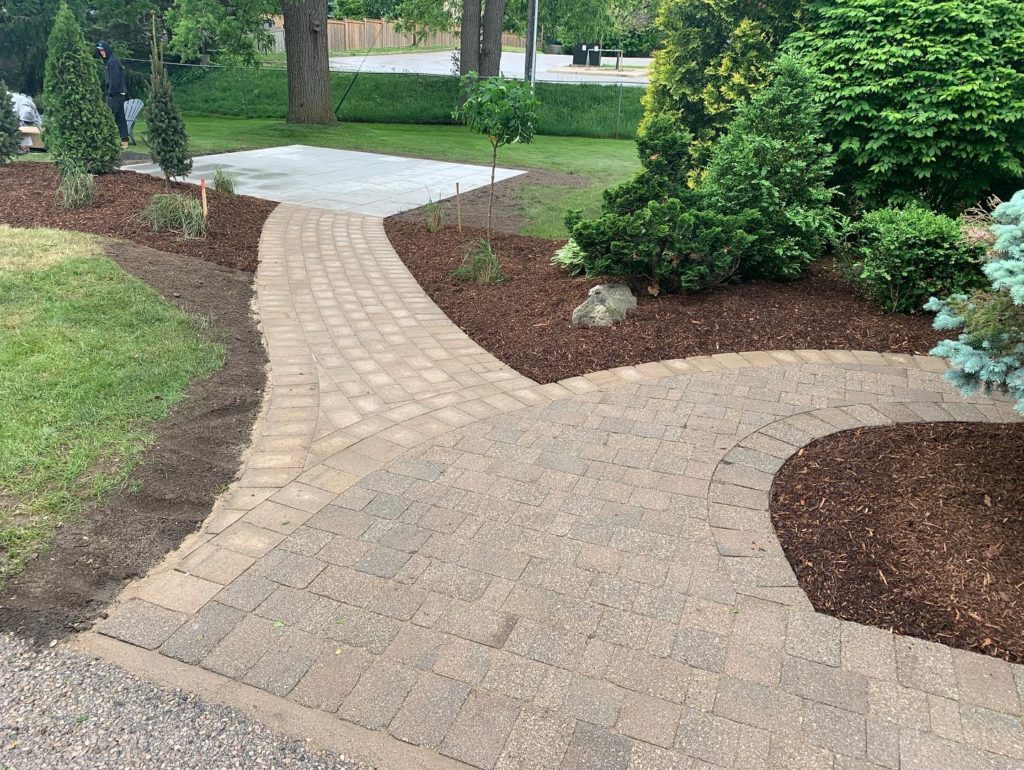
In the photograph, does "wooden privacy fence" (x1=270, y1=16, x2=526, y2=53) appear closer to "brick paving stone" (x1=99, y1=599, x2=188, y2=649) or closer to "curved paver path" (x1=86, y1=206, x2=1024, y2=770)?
"curved paver path" (x1=86, y1=206, x2=1024, y2=770)

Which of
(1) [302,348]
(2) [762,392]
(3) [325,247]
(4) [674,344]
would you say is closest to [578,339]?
(4) [674,344]

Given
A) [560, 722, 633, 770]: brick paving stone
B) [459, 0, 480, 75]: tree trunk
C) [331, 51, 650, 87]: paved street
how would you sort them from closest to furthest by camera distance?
[560, 722, 633, 770]: brick paving stone < [459, 0, 480, 75]: tree trunk < [331, 51, 650, 87]: paved street

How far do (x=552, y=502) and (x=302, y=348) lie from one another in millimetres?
2663

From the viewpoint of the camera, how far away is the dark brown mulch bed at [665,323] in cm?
534

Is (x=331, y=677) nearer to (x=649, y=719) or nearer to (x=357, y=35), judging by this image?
(x=649, y=719)

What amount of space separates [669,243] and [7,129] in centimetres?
980

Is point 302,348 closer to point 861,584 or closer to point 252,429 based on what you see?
point 252,429

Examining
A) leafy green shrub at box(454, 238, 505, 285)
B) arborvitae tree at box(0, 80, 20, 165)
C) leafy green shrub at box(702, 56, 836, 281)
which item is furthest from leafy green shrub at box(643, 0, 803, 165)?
arborvitae tree at box(0, 80, 20, 165)

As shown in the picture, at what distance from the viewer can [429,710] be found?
7.65 feet

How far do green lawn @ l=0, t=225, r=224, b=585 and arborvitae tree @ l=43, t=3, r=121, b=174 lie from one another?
3119 millimetres

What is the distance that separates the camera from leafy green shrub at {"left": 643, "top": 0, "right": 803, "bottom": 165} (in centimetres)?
782

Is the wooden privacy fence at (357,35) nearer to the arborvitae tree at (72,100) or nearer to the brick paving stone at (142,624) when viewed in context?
the arborvitae tree at (72,100)

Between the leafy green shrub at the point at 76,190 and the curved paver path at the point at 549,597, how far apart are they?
218 inches

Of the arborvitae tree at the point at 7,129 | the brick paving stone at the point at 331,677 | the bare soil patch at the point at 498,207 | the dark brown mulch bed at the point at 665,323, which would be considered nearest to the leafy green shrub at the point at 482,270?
the dark brown mulch bed at the point at 665,323
